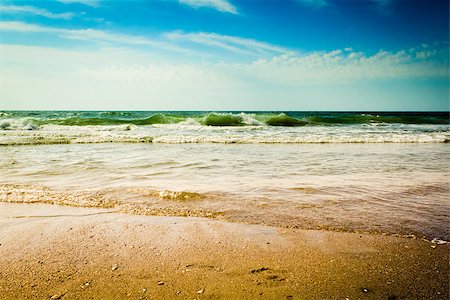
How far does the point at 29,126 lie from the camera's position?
22.2 meters

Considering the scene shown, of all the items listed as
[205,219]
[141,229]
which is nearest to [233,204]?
[205,219]

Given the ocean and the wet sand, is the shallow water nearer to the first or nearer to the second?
the ocean

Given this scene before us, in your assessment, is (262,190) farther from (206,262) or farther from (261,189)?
(206,262)

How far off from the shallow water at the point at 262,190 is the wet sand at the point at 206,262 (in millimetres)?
480

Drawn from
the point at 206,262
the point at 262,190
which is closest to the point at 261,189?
the point at 262,190

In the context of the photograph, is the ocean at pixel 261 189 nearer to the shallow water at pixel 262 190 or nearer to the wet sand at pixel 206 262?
the shallow water at pixel 262 190

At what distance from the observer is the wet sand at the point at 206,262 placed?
213cm

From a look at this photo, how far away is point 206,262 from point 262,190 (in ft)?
8.09

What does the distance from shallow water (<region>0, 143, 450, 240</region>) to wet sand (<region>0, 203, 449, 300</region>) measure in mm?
480

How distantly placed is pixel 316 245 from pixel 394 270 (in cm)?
67

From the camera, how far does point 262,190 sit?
4871 millimetres

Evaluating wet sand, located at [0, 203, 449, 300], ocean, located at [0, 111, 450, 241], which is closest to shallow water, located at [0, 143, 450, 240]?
ocean, located at [0, 111, 450, 241]

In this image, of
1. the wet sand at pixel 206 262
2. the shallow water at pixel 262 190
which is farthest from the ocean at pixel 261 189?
the wet sand at pixel 206 262

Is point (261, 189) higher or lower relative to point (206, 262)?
higher
